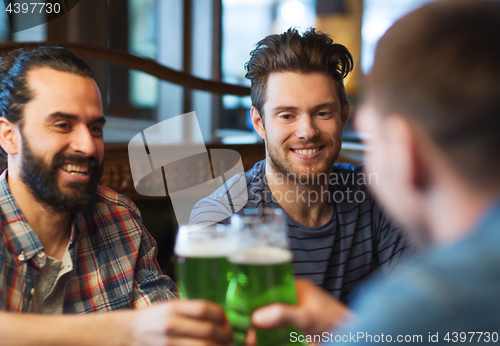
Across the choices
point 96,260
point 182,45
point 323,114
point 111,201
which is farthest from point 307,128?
point 182,45

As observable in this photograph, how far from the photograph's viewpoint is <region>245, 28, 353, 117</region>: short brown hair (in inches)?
57.7

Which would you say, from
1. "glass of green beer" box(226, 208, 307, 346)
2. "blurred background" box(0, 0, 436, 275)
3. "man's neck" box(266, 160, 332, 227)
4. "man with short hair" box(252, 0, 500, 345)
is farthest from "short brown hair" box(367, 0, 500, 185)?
"blurred background" box(0, 0, 436, 275)

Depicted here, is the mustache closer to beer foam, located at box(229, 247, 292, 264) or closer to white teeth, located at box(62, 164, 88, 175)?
white teeth, located at box(62, 164, 88, 175)

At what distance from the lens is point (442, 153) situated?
553mm

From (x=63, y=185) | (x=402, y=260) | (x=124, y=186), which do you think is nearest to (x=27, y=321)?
(x=63, y=185)

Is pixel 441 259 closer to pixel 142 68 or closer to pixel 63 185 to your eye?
pixel 63 185

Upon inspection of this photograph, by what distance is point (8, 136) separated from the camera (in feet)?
3.55

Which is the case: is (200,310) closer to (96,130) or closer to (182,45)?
(96,130)

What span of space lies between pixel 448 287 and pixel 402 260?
98cm

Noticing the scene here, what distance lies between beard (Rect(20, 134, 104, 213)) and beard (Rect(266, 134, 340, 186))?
62 cm

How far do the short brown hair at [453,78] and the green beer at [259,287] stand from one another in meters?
0.26

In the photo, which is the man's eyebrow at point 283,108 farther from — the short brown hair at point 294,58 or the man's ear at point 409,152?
the man's ear at point 409,152

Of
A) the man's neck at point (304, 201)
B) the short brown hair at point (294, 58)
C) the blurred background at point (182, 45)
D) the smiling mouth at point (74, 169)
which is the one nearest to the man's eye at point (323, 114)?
the short brown hair at point (294, 58)

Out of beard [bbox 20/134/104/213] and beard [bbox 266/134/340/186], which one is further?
beard [bbox 266/134/340/186]
